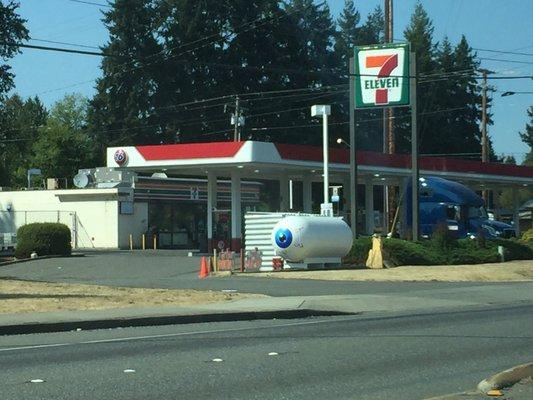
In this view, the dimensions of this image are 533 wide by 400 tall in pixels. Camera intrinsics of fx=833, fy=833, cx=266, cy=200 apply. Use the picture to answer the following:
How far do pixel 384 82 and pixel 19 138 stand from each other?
58271mm

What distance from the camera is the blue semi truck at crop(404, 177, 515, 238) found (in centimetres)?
4091

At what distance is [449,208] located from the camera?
1610 inches

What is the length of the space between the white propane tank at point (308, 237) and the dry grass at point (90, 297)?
7719 mm

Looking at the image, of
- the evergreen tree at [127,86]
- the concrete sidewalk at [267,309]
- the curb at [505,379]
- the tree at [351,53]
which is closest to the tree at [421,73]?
the tree at [351,53]

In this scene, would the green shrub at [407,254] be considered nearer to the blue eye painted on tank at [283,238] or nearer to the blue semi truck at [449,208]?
the blue eye painted on tank at [283,238]

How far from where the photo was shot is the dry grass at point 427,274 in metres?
27.9

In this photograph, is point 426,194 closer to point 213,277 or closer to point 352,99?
point 352,99

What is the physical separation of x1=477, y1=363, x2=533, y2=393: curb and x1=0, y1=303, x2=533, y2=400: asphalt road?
536 mm

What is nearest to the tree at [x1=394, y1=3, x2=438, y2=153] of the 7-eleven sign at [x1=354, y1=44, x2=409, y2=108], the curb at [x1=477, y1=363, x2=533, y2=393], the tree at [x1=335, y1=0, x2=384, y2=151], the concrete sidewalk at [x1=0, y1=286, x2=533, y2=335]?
the tree at [x1=335, y1=0, x2=384, y2=151]

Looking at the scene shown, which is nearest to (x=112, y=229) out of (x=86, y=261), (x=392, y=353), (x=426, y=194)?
(x=86, y=261)

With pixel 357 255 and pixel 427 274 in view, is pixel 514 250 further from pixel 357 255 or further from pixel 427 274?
pixel 427 274

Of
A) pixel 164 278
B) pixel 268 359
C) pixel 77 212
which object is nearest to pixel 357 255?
pixel 164 278

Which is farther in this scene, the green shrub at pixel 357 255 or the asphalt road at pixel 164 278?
the green shrub at pixel 357 255

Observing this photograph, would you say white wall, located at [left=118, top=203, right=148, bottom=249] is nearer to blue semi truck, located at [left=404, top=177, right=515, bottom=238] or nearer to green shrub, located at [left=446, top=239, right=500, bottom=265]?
blue semi truck, located at [left=404, top=177, right=515, bottom=238]
